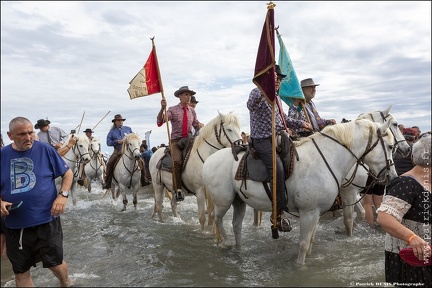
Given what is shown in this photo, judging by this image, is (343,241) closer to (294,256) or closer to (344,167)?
(294,256)

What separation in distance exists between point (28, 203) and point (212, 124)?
14.5 ft

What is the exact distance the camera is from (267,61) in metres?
5.26

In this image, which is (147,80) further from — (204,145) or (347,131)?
(347,131)

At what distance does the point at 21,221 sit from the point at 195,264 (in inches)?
111

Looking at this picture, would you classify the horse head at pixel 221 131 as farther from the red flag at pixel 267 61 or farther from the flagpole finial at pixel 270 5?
the flagpole finial at pixel 270 5

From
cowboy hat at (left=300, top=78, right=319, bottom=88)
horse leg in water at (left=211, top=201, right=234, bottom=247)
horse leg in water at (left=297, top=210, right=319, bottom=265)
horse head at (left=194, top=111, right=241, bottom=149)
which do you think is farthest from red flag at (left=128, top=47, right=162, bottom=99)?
horse leg in water at (left=297, top=210, right=319, bottom=265)

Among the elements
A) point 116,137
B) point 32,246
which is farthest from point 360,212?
point 116,137

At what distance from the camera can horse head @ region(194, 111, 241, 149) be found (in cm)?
738

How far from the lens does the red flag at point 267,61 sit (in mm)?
5168

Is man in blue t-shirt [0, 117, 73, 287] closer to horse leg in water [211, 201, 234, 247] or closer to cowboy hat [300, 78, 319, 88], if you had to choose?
horse leg in water [211, 201, 234, 247]

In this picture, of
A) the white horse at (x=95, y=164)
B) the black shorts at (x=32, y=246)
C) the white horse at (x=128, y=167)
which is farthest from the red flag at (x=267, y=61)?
the white horse at (x=95, y=164)

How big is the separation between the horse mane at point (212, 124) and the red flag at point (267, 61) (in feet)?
6.94

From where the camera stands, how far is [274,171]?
197 inches

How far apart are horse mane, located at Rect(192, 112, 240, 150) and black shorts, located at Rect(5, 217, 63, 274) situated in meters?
4.27
